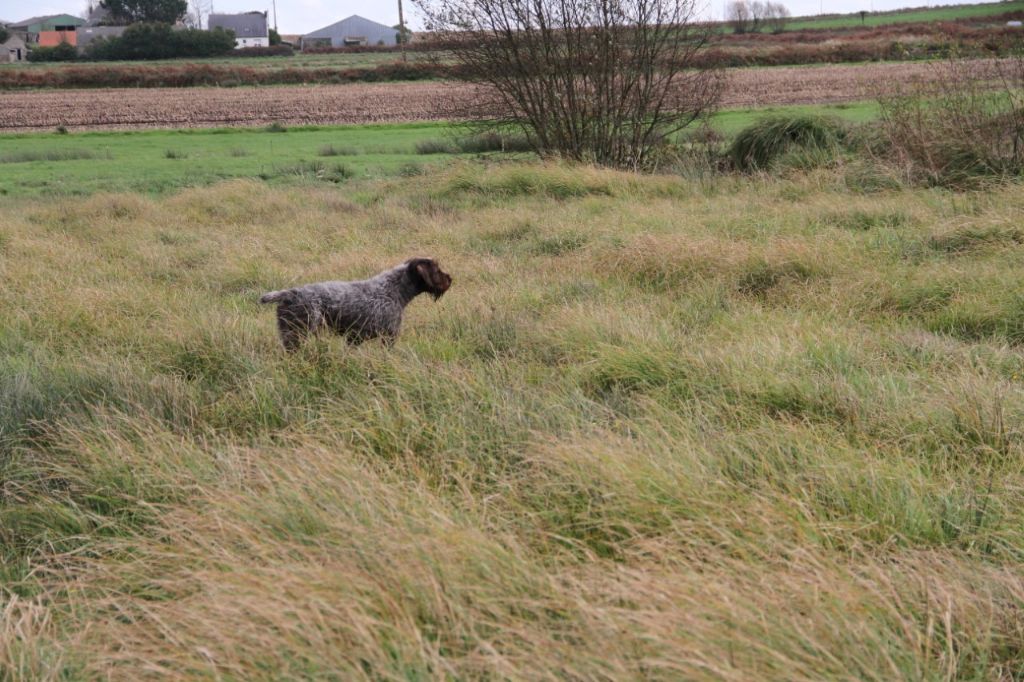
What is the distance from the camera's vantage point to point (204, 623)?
2494 millimetres

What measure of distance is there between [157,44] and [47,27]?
5690cm

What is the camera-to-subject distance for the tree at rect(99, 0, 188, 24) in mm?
95500

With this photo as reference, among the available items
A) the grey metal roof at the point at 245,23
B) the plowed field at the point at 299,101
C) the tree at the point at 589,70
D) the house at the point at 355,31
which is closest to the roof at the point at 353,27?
the house at the point at 355,31

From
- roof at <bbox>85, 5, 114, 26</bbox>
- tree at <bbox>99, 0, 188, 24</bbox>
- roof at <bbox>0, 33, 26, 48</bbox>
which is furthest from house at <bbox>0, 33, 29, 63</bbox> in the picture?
tree at <bbox>99, 0, 188, 24</bbox>

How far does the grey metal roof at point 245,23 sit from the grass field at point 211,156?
8553cm

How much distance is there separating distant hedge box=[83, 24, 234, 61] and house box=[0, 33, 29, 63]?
23.4 metres

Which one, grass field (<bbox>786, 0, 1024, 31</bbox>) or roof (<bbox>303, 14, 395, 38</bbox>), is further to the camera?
roof (<bbox>303, 14, 395, 38</bbox>)

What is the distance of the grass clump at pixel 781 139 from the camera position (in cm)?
1337

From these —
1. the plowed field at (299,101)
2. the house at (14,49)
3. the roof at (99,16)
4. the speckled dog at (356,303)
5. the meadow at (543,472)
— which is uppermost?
the roof at (99,16)

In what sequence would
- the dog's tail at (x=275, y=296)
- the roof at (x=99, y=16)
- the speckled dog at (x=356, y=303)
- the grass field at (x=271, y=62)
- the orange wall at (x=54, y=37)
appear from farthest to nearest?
1. the orange wall at (x=54, y=37)
2. the roof at (x=99, y=16)
3. the grass field at (x=271, y=62)
4. the speckled dog at (x=356, y=303)
5. the dog's tail at (x=275, y=296)

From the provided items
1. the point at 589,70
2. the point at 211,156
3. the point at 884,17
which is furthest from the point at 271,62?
the point at 589,70

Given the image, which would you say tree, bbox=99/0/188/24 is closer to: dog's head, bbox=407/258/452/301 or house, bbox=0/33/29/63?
house, bbox=0/33/29/63

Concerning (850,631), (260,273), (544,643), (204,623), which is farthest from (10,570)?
(260,273)

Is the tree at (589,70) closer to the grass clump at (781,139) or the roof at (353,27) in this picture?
the grass clump at (781,139)
